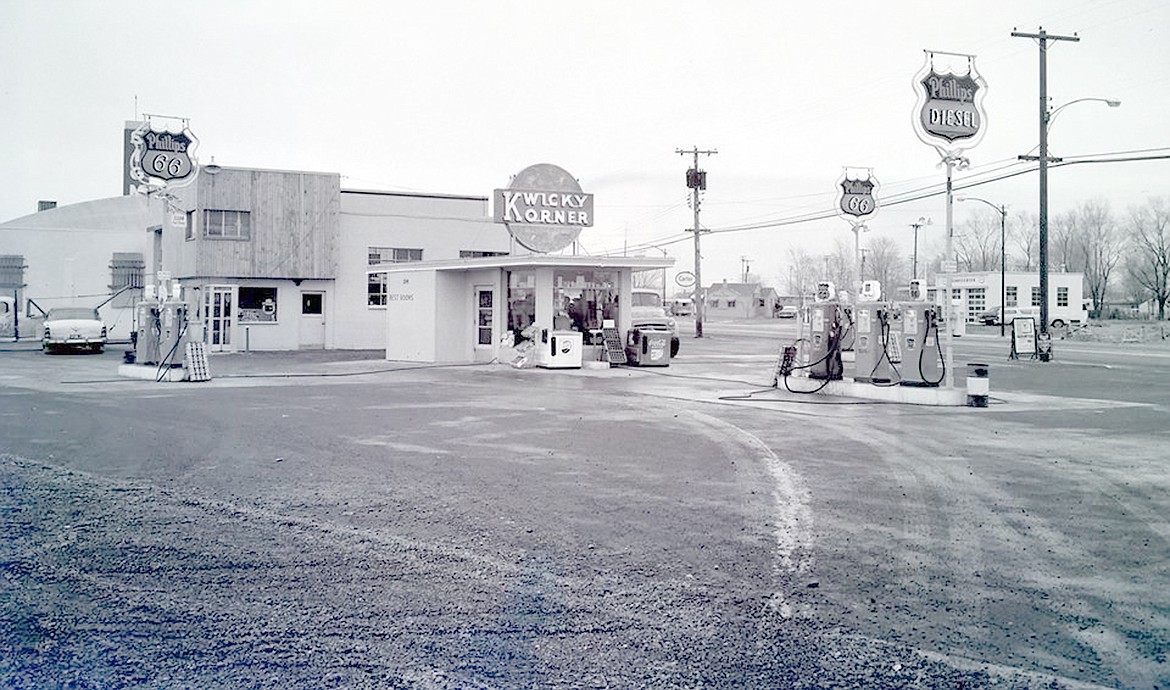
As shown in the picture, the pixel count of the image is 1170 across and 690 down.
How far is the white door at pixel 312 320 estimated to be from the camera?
3744 centimetres

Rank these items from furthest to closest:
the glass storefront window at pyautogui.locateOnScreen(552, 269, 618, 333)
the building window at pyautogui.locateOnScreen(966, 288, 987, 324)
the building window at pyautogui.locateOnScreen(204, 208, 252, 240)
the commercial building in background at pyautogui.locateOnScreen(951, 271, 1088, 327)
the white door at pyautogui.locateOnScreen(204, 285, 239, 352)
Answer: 1. the building window at pyautogui.locateOnScreen(966, 288, 987, 324)
2. the commercial building in background at pyautogui.locateOnScreen(951, 271, 1088, 327)
3. the white door at pyautogui.locateOnScreen(204, 285, 239, 352)
4. the building window at pyautogui.locateOnScreen(204, 208, 252, 240)
5. the glass storefront window at pyautogui.locateOnScreen(552, 269, 618, 333)

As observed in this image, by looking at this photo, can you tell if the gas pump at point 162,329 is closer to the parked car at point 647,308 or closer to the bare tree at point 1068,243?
the parked car at point 647,308

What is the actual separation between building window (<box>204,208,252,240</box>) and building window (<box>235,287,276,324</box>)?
2.09m

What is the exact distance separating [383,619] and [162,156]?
2178cm

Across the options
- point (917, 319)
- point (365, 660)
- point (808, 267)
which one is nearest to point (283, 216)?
point (917, 319)

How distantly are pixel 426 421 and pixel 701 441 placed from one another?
14.7 feet

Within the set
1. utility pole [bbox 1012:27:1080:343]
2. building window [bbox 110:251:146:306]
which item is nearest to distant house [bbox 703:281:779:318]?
building window [bbox 110:251:146:306]

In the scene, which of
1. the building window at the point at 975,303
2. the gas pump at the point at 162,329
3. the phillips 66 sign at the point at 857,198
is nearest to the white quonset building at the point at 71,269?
the gas pump at the point at 162,329

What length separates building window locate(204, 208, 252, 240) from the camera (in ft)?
117

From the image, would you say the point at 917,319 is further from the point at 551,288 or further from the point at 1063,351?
the point at 1063,351

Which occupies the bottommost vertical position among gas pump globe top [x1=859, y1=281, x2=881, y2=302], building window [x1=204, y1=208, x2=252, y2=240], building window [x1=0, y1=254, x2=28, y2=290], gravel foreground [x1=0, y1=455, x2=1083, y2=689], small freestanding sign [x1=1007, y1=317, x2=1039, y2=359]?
gravel foreground [x1=0, y1=455, x2=1083, y2=689]

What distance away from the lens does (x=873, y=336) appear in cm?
1916

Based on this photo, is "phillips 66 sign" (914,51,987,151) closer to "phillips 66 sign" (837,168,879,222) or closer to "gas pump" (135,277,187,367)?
"phillips 66 sign" (837,168,879,222)

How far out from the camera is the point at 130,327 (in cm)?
4962
